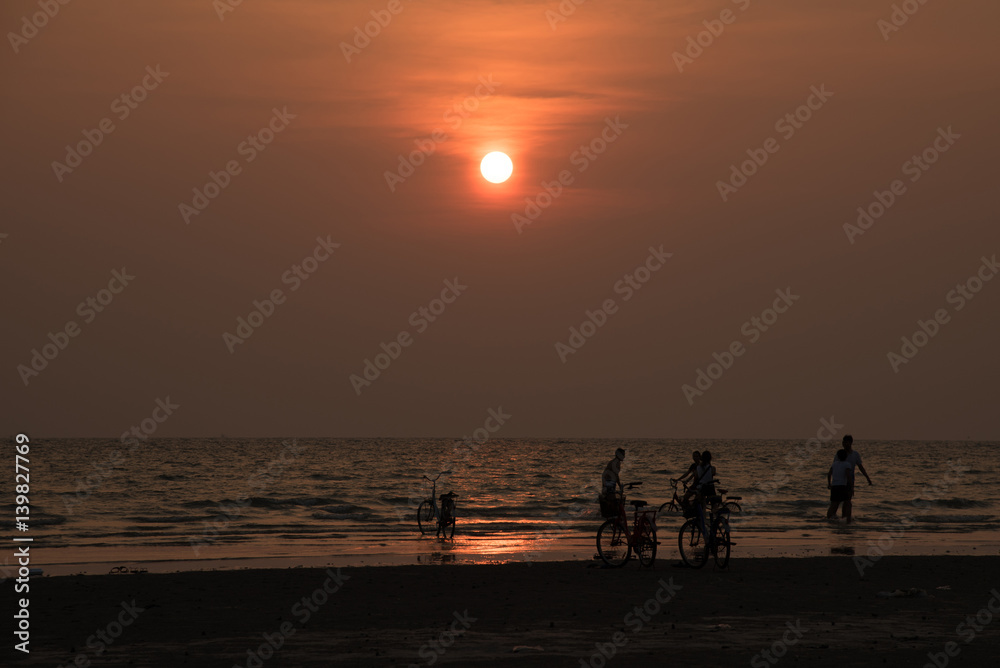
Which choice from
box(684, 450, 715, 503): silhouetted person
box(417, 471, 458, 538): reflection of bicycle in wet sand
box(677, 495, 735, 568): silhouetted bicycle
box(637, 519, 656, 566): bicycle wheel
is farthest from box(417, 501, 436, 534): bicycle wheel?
box(677, 495, 735, 568): silhouetted bicycle

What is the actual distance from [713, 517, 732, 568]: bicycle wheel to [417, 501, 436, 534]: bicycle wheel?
39.3 ft

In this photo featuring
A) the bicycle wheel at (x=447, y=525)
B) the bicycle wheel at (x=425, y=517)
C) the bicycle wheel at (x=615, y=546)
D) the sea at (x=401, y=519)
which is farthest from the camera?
the bicycle wheel at (x=425, y=517)

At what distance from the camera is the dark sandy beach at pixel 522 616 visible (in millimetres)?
10461

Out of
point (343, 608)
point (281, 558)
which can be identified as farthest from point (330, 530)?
point (343, 608)

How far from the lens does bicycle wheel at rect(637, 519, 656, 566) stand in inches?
707

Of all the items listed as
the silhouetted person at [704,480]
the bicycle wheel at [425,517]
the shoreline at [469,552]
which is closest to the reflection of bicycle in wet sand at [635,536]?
the silhouetted person at [704,480]

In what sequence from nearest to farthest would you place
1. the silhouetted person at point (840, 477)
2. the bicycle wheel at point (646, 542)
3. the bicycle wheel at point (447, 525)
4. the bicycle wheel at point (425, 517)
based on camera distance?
the bicycle wheel at point (646, 542) < the silhouetted person at point (840, 477) < the bicycle wheel at point (447, 525) < the bicycle wheel at point (425, 517)

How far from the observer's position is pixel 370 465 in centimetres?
9000

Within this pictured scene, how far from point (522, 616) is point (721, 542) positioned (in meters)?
5.80

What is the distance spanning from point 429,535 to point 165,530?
9.49 m

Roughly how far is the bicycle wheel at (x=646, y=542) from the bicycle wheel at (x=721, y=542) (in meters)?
1.13

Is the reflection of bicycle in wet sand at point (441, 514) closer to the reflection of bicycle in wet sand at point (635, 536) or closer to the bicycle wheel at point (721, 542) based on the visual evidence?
the reflection of bicycle in wet sand at point (635, 536)

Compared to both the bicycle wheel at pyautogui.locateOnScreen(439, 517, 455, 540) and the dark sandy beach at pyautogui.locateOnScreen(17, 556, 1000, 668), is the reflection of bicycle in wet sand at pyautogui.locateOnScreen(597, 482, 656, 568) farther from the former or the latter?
the bicycle wheel at pyautogui.locateOnScreen(439, 517, 455, 540)

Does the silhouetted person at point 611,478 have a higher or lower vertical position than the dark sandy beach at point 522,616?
higher
